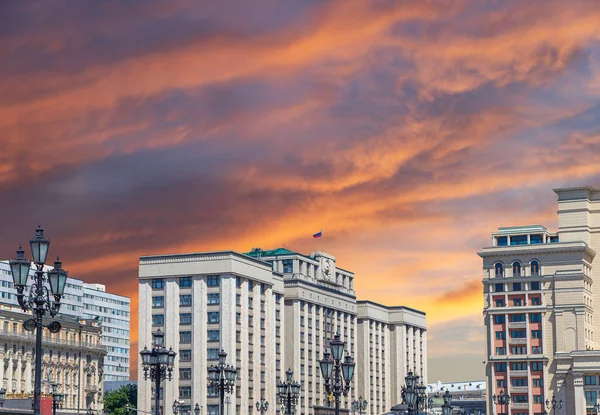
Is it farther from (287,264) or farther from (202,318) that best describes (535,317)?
(202,318)

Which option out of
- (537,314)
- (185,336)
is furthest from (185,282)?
(537,314)

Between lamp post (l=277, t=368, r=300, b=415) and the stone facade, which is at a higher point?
the stone facade

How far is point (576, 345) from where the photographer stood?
Answer: 16562 centimetres

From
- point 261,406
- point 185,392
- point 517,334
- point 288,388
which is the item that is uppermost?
point 517,334

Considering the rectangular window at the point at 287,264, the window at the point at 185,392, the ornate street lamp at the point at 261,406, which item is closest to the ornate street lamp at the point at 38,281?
the window at the point at 185,392

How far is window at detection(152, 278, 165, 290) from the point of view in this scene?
560ft

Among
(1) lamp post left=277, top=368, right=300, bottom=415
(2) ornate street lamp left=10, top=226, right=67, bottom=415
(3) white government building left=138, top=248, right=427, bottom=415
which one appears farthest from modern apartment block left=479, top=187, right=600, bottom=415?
(2) ornate street lamp left=10, top=226, right=67, bottom=415

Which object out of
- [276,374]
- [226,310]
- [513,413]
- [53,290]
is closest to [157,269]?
[226,310]

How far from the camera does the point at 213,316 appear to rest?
167 metres

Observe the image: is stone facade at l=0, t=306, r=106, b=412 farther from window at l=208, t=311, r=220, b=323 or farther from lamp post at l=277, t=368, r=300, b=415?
lamp post at l=277, t=368, r=300, b=415

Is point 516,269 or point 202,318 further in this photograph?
point 516,269

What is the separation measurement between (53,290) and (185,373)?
131 m

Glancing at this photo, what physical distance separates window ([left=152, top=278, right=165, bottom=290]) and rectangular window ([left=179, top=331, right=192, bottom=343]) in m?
8.00

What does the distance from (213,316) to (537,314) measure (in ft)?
159
